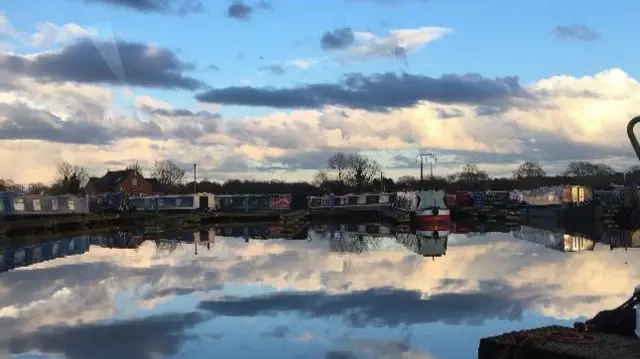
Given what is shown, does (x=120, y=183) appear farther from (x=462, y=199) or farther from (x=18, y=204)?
(x=18, y=204)

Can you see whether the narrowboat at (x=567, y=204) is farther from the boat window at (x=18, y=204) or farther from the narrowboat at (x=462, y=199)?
the boat window at (x=18, y=204)

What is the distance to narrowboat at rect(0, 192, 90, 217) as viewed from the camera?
2149 inches

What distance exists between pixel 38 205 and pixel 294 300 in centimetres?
4789

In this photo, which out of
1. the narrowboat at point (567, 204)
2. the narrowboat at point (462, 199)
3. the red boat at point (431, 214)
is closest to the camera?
the red boat at point (431, 214)

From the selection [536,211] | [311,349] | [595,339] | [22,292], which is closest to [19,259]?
[22,292]

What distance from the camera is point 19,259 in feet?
98.3

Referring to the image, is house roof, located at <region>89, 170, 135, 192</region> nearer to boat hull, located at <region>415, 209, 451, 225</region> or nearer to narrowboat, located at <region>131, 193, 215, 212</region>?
narrowboat, located at <region>131, 193, 215, 212</region>

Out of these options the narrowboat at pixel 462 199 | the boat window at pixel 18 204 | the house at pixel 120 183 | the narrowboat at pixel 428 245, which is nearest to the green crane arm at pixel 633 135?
the narrowboat at pixel 428 245

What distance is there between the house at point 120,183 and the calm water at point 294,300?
424 feet

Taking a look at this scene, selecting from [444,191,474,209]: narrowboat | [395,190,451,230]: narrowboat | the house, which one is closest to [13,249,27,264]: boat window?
[395,190,451,230]: narrowboat

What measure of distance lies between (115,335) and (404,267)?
1334 cm

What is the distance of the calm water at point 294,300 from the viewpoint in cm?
1198

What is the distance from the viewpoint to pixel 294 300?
17031 millimetres

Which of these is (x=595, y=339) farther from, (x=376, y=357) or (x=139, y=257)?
(x=139, y=257)
